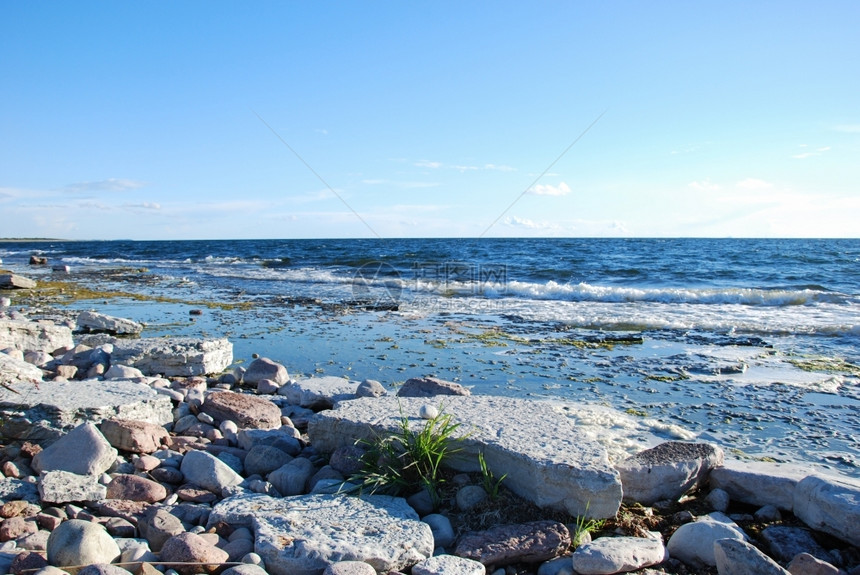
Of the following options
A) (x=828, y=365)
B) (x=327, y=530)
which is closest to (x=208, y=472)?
(x=327, y=530)

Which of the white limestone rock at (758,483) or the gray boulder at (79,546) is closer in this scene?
the gray boulder at (79,546)

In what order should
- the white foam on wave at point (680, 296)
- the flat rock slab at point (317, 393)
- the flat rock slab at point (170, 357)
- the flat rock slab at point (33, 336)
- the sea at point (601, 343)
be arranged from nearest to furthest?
the sea at point (601, 343) < the flat rock slab at point (317, 393) < the flat rock slab at point (170, 357) < the flat rock slab at point (33, 336) < the white foam on wave at point (680, 296)

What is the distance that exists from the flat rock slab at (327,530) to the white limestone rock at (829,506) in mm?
2319

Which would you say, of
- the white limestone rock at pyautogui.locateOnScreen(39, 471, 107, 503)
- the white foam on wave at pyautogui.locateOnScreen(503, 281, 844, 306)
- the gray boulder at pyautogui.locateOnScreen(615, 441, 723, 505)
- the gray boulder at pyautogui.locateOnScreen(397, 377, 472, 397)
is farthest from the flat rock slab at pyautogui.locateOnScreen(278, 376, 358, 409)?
the white foam on wave at pyautogui.locateOnScreen(503, 281, 844, 306)

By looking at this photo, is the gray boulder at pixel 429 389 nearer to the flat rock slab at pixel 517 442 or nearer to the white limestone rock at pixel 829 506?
the flat rock slab at pixel 517 442

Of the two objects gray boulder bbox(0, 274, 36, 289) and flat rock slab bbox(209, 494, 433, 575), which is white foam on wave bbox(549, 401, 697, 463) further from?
gray boulder bbox(0, 274, 36, 289)

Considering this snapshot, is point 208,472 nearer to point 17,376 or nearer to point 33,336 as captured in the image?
point 17,376

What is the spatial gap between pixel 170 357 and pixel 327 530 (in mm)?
4684

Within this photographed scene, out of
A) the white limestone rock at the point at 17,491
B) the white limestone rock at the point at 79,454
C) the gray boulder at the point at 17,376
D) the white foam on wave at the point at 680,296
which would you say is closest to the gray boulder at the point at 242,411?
the white limestone rock at the point at 79,454

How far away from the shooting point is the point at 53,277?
22.7 meters

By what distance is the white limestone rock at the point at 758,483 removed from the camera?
3760mm

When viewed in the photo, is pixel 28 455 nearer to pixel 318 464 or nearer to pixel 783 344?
pixel 318 464

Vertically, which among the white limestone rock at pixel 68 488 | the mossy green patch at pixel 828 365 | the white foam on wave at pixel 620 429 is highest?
the white limestone rock at pixel 68 488

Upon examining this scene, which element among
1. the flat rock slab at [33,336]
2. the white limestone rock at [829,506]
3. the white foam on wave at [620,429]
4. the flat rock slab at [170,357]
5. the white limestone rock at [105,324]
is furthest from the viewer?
the white limestone rock at [105,324]
